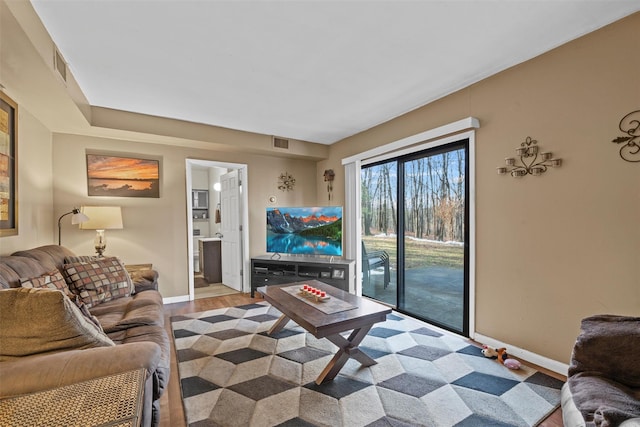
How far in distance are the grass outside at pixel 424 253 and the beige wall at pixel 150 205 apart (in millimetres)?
2241

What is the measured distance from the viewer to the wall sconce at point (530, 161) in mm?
2350

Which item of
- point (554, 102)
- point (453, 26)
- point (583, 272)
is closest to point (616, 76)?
point (554, 102)

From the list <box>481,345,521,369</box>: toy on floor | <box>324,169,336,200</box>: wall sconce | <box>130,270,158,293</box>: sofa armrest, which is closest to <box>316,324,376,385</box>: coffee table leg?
<box>481,345,521,369</box>: toy on floor

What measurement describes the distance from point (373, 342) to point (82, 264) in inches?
108

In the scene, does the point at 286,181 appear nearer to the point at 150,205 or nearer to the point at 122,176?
the point at 150,205

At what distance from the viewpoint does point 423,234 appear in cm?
351

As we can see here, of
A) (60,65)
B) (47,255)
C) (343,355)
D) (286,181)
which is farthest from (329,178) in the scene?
(47,255)

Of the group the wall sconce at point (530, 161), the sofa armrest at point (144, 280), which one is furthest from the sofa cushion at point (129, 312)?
the wall sconce at point (530, 161)

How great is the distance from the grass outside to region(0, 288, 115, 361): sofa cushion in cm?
315

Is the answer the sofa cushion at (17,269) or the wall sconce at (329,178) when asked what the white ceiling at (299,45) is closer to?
the sofa cushion at (17,269)

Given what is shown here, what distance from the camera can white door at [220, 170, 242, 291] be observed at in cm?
498

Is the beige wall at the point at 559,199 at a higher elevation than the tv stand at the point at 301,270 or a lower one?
higher

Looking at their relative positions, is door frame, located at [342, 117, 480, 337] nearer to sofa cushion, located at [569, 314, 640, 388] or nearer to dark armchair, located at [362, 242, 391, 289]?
dark armchair, located at [362, 242, 391, 289]

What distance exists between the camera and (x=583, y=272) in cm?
216
